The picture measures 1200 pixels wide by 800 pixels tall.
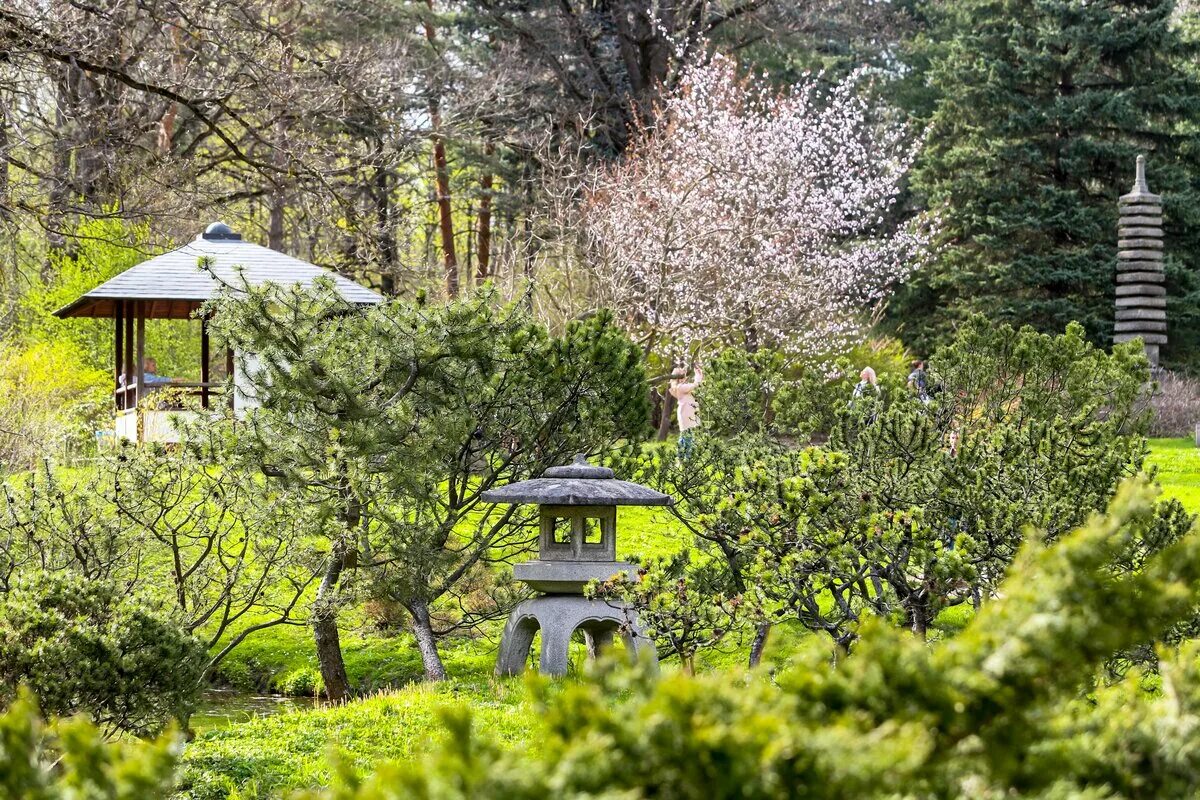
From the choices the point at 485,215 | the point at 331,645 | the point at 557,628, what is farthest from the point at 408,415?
the point at 485,215

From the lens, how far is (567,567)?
9086mm

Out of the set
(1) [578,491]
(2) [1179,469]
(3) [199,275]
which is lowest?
(2) [1179,469]

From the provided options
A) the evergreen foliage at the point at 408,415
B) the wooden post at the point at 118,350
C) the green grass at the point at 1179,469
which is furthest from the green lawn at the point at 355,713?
the wooden post at the point at 118,350

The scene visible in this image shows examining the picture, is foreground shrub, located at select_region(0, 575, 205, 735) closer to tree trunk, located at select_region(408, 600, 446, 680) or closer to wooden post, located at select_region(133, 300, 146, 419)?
tree trunk, located at select_region(408, 600, 446, 680)

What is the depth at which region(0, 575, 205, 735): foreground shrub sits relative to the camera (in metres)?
6.12

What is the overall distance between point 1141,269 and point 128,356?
56.2 ft

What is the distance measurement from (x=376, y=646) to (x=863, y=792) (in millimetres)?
9636

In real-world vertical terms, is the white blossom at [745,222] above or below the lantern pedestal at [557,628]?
above

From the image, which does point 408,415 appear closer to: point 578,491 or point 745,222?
point 578,491

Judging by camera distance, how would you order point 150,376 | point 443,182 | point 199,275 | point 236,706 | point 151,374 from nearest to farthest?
point 236,706, point 199,275, point 150,376, point 151,374, point 443,182

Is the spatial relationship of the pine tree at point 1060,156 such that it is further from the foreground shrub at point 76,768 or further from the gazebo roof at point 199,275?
the foreground shrub at point 76,768

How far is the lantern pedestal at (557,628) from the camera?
29.2 feet

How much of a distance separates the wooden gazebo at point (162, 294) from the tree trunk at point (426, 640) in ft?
31.2

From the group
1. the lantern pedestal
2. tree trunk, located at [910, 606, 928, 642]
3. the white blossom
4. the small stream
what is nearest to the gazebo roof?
the white blossom
